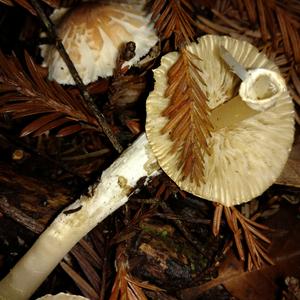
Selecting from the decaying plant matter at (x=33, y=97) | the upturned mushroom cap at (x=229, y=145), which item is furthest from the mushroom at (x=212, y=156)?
the decaying plant matter at (x=33, y=97)

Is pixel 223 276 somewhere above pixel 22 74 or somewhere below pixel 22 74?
below

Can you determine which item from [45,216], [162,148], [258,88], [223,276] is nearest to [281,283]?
[223,276]

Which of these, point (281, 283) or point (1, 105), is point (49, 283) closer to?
point (1, 105)

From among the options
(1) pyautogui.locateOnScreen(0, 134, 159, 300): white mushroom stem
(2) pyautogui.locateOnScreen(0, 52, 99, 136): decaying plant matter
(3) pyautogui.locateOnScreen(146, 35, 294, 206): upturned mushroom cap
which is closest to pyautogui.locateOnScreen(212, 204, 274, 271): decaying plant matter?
(3) pyautogui.locateOnScreen(146, 35, 294, 206): upturned mushroom cap

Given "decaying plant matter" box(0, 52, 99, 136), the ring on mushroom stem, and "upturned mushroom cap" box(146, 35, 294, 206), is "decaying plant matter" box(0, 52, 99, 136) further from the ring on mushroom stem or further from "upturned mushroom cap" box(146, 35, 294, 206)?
the ring on mushroom stem

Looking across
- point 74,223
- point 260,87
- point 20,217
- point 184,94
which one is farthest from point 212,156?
point 20,217

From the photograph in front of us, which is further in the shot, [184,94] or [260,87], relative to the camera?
[184,94]

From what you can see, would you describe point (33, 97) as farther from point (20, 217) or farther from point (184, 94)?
point (184, 94)
